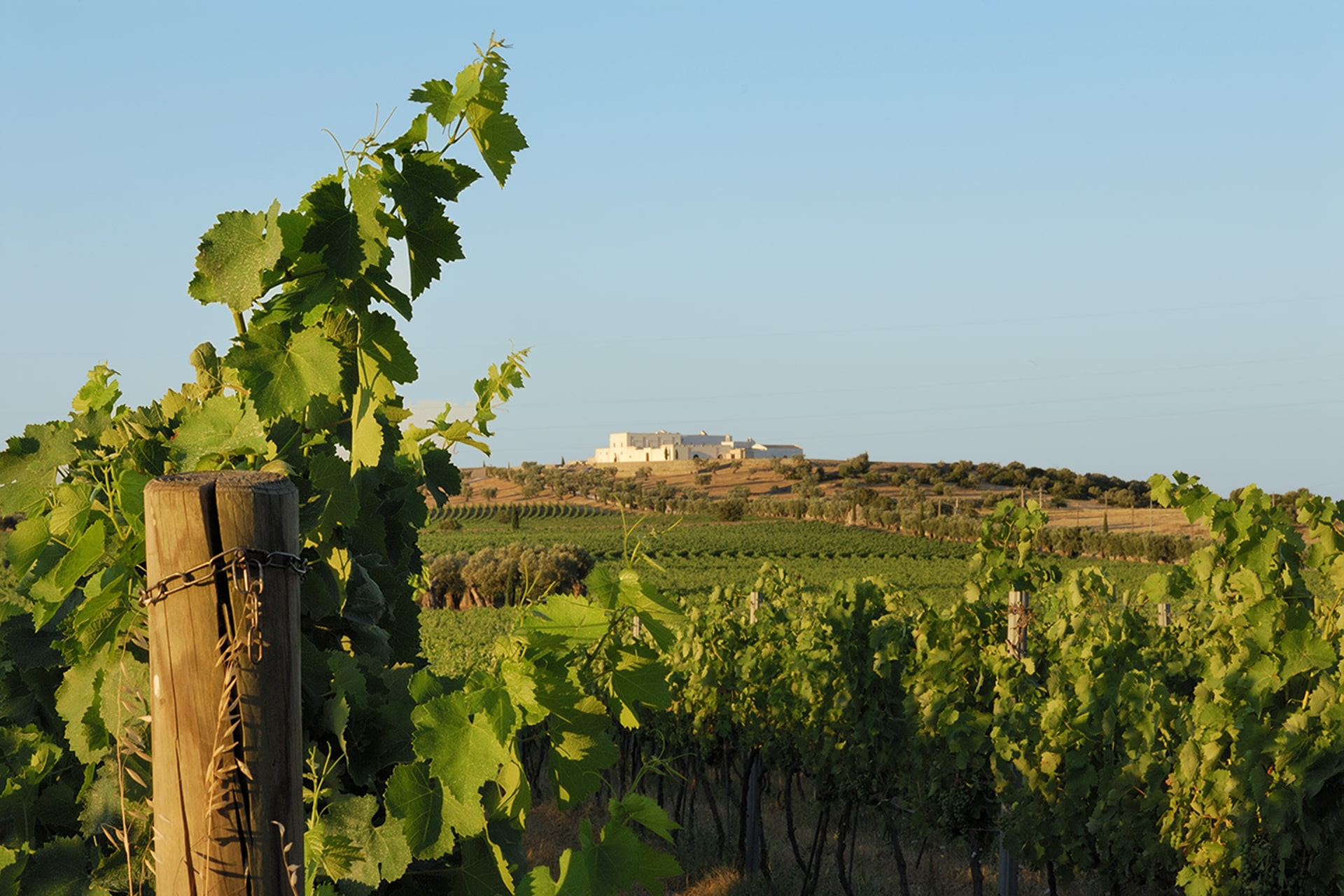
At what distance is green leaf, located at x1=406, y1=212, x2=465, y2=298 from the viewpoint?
195cm

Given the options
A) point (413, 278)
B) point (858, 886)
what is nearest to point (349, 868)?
point (413, 278)

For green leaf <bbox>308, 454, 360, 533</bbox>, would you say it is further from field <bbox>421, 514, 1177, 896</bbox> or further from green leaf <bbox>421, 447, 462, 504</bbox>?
green leaf <bbox>421, 447, 462, 504</bbox>

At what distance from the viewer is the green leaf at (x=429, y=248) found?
6.38 feet

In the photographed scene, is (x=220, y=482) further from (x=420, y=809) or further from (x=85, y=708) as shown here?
(x=85, y=708)

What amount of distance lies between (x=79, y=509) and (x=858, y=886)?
6615mm

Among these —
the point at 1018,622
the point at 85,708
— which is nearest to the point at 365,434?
the point at 85,708

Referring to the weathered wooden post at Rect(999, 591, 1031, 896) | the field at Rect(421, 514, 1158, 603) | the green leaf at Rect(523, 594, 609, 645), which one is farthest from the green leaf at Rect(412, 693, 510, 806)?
the field at Rect(421, 514, 1158, 603)

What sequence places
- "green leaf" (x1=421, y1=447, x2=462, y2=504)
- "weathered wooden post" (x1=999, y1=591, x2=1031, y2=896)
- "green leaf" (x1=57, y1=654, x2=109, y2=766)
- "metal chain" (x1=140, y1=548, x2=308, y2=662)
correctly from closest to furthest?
"metal chain" (x1=140, y1=548, x2=308, y2=662) → "green leaf" (x1=57, y1=654, x2=109, y2=766) → "green leaf" (x1=421, y1=447, x2=462, y2=504) → "weathered wooden post" (x1=999, y1=591, x2=1031, y2=896)

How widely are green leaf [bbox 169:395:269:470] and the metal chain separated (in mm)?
519

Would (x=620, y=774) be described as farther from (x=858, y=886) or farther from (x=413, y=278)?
(x=413, y=278)

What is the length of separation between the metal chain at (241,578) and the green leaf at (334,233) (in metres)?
0.66

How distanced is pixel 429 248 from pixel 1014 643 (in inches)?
186

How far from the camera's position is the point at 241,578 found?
4.58ft

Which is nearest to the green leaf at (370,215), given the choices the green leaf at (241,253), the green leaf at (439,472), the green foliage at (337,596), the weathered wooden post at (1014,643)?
the green foliage at (337,596)
